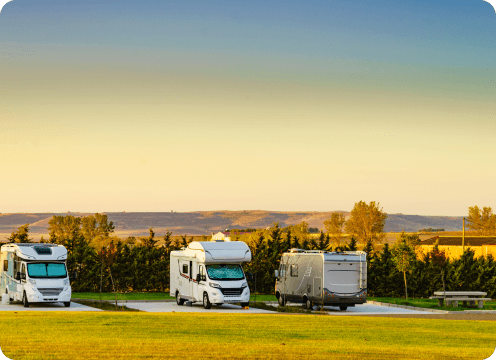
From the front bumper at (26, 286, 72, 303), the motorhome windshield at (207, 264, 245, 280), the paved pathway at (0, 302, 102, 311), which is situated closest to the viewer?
the paved pathway at (0, 302, 102, 311)

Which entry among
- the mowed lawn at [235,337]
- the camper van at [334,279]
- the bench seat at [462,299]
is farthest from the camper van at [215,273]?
the bench seat at [462,299]

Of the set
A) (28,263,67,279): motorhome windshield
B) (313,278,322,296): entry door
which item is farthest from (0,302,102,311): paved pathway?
(313,278,322,296): entry door

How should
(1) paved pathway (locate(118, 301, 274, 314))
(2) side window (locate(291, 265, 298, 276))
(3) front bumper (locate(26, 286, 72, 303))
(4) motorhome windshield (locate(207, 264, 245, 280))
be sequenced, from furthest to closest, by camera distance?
(2) side window (locate(291, 265, 298, 276)), (4) motorhome windshield (locate(207, 264, 245, 280)), (3) front bumper (locate(26, 286, 72, 303)), (1) paved pathway (locate(118, 301, 274, 314))

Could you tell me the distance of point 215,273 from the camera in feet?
88.5

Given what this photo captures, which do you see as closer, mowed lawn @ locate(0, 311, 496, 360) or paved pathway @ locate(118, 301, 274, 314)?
mowed lawn @ locate(0, 311, 496, 360)

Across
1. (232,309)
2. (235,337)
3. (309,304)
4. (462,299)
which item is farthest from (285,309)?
(235,337)

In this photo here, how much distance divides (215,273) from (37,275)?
712cm

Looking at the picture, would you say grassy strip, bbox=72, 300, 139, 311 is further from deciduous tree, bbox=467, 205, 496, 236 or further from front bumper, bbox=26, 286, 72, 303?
deciduous tree, bbox=467, 205, 496, 236

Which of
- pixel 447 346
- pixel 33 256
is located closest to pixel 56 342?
pixel 447 346

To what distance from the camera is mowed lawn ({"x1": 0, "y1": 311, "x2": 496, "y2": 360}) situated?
13.5 metres

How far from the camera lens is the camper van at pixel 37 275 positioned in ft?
87.0

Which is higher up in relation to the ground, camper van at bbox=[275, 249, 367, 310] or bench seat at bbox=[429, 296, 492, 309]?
camper van at bbox=[275, 249, 367, 310]

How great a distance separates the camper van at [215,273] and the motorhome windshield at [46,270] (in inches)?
200

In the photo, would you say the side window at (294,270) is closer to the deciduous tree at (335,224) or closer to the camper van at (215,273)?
the camper van at (215,273)
